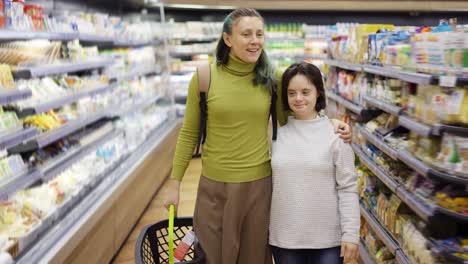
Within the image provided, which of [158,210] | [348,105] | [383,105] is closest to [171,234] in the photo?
[383,105]

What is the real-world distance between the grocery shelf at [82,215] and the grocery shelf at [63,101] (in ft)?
2.51

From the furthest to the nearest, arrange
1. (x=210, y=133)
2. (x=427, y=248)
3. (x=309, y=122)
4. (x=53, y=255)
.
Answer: (x=53, y=255) → (x=427, y=248) → (x=210, y=133) → (x=309, y=122)

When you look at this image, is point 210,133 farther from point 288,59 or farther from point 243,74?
point 288,59

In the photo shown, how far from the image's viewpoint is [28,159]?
10.1 feet

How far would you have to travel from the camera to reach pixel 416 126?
7.85ft

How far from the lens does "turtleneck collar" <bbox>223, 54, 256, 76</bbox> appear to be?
206 cm

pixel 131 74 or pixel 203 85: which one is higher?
pixel 203 85

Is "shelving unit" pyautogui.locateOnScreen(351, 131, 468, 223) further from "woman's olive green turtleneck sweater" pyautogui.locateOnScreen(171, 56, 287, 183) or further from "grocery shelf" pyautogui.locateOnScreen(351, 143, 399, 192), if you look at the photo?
"woman's olive green turtleneck sweater" pyautogui.locateOnScreen(171, 56, 287, 183)

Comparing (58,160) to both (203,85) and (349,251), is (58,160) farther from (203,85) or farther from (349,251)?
(349,251)

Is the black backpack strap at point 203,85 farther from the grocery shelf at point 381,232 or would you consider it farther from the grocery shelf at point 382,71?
the grocery shelf at point 381,232

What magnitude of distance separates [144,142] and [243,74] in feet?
12.9

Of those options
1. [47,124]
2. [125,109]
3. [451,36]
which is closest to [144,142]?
[125,109]

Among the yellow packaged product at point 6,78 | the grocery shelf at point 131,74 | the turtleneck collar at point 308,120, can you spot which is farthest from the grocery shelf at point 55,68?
the turtleneck collar at point 308,120

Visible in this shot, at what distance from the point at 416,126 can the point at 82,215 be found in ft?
7.77
